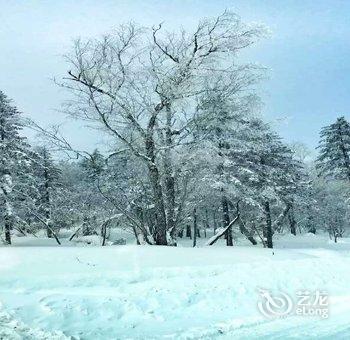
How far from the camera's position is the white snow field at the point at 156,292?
26.8 feet

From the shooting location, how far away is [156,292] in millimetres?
9961

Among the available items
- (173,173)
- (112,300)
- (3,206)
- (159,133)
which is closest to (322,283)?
(112,300)

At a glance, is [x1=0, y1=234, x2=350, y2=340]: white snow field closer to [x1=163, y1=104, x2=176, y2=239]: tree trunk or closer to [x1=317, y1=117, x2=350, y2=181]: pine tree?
[x1=163, y1=104, x2=176, y2=239]: tree trunk

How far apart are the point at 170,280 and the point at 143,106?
7706 mm

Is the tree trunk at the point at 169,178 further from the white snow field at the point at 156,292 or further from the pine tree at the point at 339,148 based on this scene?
the pine tree at the point at 339,148

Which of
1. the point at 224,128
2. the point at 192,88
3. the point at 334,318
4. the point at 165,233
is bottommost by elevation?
the point at 334,318

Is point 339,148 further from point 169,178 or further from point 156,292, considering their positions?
point 156,292

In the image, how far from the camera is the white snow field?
321 inches

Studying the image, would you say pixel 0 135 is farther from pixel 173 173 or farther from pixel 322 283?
pixel 322 283

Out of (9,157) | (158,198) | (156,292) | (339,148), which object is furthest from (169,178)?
(339,148)

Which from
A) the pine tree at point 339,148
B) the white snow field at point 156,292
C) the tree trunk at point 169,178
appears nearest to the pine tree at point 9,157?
the tree trunk at point 169,178

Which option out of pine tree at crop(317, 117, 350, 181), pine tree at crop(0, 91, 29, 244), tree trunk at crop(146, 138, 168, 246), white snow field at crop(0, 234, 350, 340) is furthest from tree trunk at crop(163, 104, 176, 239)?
pine tree at crop(317, 117, 350, 181)

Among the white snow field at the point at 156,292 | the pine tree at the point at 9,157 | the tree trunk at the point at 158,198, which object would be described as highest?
the pine tree at the point at 9,157

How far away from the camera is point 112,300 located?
30.8 ft
